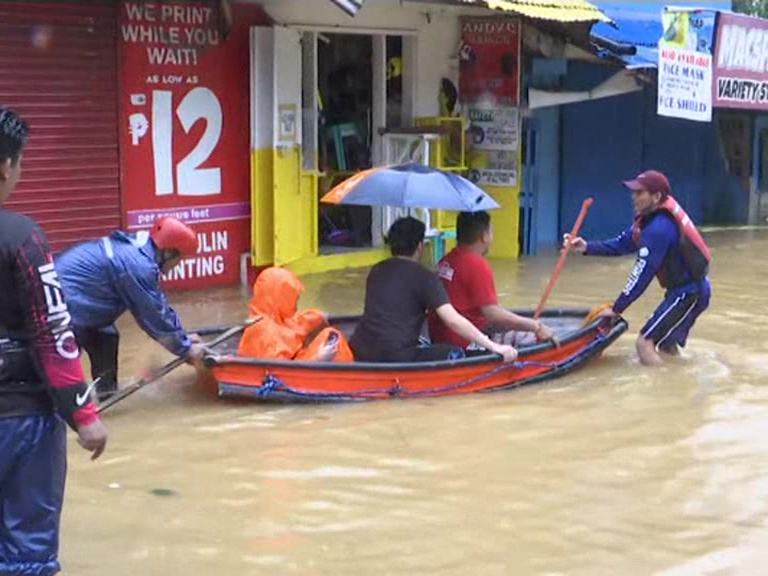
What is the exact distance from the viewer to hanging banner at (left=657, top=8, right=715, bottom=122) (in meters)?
14.8

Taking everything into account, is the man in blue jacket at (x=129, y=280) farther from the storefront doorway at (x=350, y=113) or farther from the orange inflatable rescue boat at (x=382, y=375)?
the storefront doorway at (x=350, y=113)

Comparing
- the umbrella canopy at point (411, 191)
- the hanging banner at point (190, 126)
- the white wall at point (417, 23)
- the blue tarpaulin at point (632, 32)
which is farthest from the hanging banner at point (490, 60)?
the umbrella canopy at point (411, 191)

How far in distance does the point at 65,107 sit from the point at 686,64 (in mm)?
7849

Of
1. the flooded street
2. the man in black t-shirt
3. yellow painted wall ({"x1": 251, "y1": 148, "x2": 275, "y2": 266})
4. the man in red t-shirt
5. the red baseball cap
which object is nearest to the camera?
the flooded street

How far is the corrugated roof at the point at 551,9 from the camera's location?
40.9 ft

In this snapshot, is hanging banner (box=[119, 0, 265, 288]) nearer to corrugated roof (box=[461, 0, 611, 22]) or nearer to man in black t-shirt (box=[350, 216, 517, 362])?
corrugated roof (box=[461, 0, 611, 22])

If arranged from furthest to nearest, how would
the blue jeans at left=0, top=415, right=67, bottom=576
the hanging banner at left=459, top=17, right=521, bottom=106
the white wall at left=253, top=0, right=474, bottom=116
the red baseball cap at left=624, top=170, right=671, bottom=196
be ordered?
the hanging banner at left=459, top=17, right=521, bottom=106 → the white wall at left=253, top=0, right=474, bottom=116 → the red baseball cap at left=624, top=170, right=671, bottom=196 → the blue jeans at left=0, top=415, right=67, bottom=576

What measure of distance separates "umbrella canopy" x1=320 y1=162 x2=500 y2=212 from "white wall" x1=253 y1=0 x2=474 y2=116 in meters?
4.77

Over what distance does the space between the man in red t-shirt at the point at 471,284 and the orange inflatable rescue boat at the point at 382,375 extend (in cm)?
26

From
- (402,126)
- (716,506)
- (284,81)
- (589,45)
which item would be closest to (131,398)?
(716,506)

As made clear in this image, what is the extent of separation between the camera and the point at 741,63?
1691 cm

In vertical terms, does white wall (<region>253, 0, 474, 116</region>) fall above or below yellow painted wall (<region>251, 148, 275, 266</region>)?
above

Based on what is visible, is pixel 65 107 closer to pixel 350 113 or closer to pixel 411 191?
pixel 350 113

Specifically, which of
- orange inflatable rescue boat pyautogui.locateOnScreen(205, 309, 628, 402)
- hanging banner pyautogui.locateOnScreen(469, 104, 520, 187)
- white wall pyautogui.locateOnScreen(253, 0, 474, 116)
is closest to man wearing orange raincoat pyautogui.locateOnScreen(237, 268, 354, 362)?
orange inflatable rescue boat pyautogui.locateOnScreen(205, 309, 628, 402)
